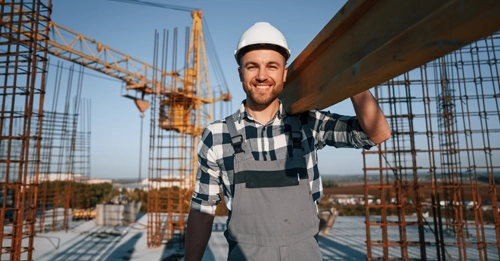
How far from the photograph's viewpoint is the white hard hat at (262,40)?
150 cm

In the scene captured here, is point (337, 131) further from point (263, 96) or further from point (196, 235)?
point (196, 235)

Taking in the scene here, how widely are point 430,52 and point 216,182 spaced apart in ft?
4.16

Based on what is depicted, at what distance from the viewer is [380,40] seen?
950mm

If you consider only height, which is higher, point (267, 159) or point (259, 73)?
point (259, 73)

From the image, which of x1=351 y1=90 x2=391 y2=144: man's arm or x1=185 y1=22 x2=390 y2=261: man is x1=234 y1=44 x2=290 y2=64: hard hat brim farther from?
x1=351 y1=90 x2=391 y2=144: man's arm

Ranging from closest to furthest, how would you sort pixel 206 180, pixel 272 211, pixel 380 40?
pixel 380 40
pixel 272 211
pixel 206 180

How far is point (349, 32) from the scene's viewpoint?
1.16m

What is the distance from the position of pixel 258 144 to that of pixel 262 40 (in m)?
0.57

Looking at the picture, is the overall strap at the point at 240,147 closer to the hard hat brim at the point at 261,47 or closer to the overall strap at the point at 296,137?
the overall strap at the point at 296,137

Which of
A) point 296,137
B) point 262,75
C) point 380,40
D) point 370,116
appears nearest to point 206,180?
point 296,137

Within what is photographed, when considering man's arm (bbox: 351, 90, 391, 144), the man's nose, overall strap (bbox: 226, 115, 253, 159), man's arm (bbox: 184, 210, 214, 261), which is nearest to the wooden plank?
man's arm (bbox: 351, 90, 391, 144)

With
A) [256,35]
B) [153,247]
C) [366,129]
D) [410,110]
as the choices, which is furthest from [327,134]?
[153,247]

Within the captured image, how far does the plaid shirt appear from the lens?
1580 mm

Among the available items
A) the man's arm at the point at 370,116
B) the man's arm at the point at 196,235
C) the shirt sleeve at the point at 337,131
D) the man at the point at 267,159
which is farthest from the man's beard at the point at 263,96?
the man's arm at the point at 196,235
